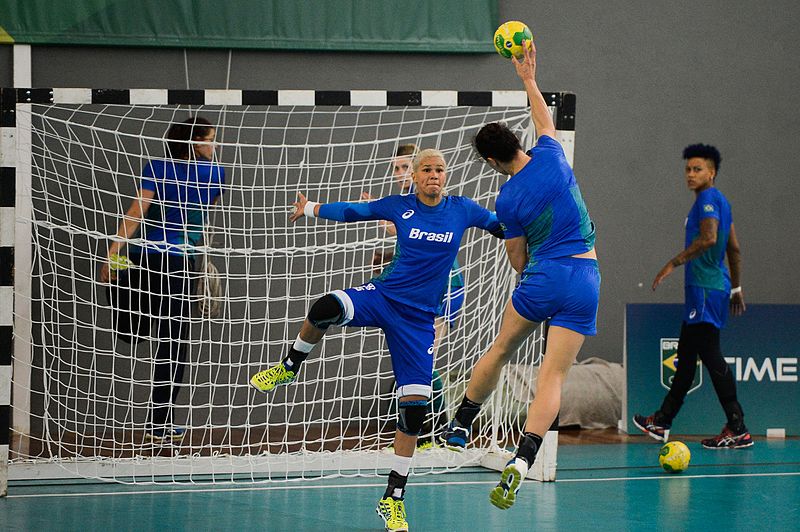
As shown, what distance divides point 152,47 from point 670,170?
5011 millimetres

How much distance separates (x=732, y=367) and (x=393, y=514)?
477cm

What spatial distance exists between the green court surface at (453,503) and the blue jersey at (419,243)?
4.04 feet

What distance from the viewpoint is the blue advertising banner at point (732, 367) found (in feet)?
29.6

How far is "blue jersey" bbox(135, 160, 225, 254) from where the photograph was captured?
6969 millimetres

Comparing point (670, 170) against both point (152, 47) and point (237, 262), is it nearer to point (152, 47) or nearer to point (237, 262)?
point (237, 262)

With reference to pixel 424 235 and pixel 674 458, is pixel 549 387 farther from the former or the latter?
pixel 674 458

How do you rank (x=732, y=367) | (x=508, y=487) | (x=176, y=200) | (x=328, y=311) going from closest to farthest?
(x=508, y=487), (x=328, y=311), (x=176, y=200), (x=732, y=367)

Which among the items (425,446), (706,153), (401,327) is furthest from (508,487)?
(706,153)

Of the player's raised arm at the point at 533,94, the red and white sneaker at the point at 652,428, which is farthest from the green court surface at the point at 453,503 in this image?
the player's raised arm at the point at 533,94

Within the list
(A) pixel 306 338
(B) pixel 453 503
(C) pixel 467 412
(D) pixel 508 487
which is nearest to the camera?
(D) pixel 508 487

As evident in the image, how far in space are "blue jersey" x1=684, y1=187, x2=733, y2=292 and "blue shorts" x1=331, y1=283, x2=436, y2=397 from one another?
3505mm

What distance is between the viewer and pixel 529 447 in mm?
4910

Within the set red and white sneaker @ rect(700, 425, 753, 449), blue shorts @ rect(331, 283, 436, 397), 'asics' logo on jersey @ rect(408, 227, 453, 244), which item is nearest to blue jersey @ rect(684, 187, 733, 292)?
red and white sneaker @ rect(700, 425, 753, 449)

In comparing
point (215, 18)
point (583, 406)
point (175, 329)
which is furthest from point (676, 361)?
point (215, 18)
